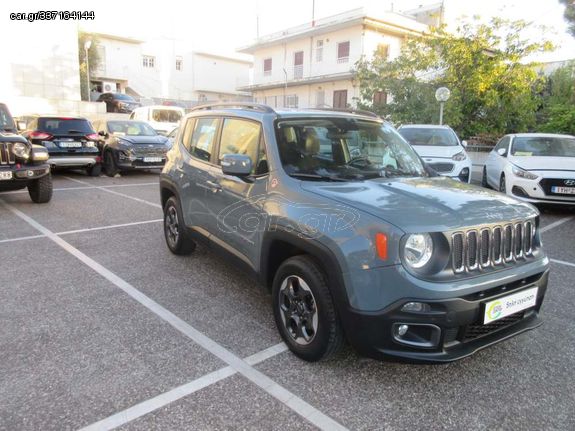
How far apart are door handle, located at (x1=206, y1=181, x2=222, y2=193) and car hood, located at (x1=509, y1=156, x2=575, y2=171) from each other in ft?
21.6

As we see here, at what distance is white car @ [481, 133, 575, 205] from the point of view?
7.89 metres

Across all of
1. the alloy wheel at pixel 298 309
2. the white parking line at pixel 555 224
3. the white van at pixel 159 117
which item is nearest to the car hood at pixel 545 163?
the white parking line at pixel 555 224

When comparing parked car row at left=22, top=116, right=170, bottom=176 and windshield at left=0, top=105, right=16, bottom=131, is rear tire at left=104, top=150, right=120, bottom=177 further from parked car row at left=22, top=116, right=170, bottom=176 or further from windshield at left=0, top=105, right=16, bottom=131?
windshield at left=0, top=105, right=16, bottom=131

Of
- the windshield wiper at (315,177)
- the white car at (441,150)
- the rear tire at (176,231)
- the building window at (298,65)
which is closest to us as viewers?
the windshield wiper at (315,177)

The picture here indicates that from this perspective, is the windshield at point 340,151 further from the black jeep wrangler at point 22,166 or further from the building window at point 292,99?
the building window at point 292,99

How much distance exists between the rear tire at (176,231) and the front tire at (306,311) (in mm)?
1965

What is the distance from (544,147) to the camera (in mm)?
9227

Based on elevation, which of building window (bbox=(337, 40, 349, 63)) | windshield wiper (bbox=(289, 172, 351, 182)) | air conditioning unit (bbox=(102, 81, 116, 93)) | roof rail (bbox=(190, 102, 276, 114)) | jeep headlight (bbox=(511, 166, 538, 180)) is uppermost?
building window (bbox=(337, 40, 349, 63))

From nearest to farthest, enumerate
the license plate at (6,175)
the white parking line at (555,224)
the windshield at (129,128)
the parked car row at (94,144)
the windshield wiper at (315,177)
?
the windshield wiper at (315,177), the white parking line at (555,224), the license plate at (6,175), the parked car row at (94,144), the windshield at (129,128)

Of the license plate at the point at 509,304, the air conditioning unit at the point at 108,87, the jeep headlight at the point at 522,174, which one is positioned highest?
the air conditioning unit at the point at 108,87

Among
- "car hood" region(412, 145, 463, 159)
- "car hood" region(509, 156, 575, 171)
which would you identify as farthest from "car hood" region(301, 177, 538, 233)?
"car hood" region(412, 145, 463, 159)

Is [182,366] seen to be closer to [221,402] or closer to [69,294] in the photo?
[221,402]

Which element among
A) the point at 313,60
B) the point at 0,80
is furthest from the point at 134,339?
the point at 313,60

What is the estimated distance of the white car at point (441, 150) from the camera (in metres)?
9.69
